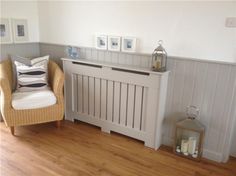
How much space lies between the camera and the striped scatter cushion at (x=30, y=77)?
2668 mm

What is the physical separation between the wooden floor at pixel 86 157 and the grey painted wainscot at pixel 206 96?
0.21m

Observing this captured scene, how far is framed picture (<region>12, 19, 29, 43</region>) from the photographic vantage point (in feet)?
9.73

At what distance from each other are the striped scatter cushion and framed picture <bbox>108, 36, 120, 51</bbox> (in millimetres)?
895

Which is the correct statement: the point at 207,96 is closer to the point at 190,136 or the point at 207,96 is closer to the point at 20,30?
the point at 190,136

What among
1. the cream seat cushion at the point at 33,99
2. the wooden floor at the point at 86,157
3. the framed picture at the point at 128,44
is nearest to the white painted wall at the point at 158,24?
the framed picture at the point at 128,44


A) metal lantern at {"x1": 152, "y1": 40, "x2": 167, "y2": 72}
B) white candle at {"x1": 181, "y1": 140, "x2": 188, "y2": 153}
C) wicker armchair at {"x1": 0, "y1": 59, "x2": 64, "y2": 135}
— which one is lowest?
white candle at {"x1": 181, "y1": 140, "x2": 188, "y2": 153}

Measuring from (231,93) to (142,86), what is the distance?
2.72 feet

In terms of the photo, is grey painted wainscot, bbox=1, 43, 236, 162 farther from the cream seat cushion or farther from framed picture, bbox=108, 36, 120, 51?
the cream seat cushion

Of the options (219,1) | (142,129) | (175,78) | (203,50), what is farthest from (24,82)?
(219,1)

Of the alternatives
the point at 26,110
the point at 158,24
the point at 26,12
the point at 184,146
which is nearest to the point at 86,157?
the point at 26,110

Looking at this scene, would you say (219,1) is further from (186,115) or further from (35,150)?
(35,150)

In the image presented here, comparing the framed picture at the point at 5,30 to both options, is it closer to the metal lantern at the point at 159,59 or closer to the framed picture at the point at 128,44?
the framed picture at the point at 128,44

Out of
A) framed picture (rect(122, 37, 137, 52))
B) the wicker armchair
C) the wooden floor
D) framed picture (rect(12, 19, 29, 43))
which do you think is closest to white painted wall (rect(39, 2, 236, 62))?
framed picture (rect(122, 37, 137, 52))

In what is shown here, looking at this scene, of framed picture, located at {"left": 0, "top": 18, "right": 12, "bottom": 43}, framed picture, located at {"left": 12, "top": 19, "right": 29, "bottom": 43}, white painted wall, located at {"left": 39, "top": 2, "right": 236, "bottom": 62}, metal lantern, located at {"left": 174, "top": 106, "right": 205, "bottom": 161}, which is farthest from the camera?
framed picture, located at {"left": 12, "top": 19, "right": 29, "bottom": 43}
